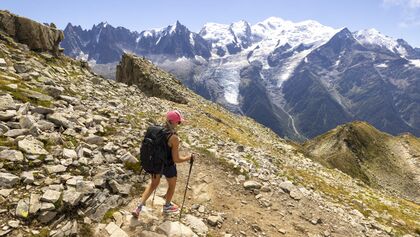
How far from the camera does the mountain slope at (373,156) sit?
110 m

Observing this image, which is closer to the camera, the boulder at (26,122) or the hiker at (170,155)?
the hiker at (170,155)

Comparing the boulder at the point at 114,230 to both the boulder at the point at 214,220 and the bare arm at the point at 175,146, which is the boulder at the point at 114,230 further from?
the boulder at the point at 214,220

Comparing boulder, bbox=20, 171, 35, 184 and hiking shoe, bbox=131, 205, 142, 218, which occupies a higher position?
boulder, bbox=20, 171, 35, 184

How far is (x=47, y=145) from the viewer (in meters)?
16.3

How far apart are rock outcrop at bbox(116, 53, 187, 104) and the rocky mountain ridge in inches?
1133

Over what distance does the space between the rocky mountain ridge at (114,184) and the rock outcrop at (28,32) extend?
31.2 ft

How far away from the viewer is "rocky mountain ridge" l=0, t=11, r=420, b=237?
13102mm

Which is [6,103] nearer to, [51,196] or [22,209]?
[51,196]

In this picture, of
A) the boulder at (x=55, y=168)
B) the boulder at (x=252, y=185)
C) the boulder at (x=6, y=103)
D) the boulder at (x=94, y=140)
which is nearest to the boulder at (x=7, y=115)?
the boulder at (x=6, y=103)

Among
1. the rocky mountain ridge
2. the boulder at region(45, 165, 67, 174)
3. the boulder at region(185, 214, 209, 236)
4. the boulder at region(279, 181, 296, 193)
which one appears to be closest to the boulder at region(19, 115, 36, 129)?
the rocky mountain ridge

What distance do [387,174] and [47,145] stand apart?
120231mm

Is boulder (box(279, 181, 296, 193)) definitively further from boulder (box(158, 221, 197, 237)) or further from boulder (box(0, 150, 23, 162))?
boulder (box(0, 150, 23, 162))

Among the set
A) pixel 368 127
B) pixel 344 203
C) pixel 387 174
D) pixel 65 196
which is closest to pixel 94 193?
pixel 65 196

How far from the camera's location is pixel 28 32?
37.4 metres
